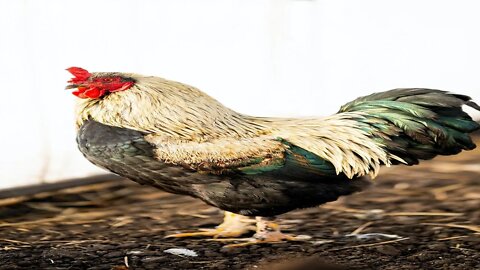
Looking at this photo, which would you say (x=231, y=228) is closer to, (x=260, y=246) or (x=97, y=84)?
(x=260, y=246)

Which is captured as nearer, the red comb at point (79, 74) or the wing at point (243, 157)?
the wing at point (243, 157)

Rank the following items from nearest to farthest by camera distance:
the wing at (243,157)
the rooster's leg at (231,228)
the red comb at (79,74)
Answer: the wing at (243,157)
the red comb at (79,74)
the rooster's leg at (231,228)

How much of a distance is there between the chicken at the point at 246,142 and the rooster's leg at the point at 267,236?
8 cm

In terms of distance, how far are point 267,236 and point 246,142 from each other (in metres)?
0.34

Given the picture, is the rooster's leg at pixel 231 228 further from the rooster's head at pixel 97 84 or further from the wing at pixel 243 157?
the rooster's head at pixel 97 84

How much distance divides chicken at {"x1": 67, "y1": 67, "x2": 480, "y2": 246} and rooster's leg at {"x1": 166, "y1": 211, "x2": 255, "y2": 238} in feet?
0.40

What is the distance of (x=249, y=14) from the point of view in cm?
369

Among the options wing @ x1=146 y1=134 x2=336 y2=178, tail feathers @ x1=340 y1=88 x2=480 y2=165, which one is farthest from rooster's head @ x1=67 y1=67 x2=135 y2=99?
tail feathers @ x1=340 y1=88 x2=480 y2=165

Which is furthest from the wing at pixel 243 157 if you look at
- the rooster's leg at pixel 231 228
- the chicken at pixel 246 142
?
the rooster's leg at pixel 231 228

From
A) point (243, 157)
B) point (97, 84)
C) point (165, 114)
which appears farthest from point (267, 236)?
point (97, 84)

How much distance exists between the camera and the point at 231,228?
292cm

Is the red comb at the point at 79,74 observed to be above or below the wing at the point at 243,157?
above

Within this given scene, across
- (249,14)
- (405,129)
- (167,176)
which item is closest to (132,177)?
(167,176)

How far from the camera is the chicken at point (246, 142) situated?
2686mm
